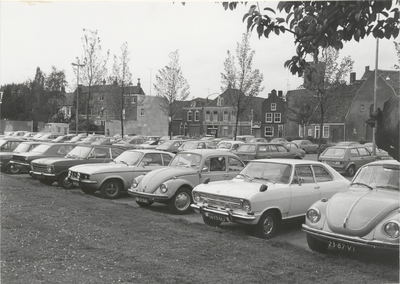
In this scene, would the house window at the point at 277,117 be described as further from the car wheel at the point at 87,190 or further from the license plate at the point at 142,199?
the license plate at the point at 142,199

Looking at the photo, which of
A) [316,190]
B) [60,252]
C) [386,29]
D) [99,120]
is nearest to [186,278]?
[60,252]

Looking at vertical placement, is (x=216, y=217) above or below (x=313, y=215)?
below

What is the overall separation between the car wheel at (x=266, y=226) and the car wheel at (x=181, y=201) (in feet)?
9.70

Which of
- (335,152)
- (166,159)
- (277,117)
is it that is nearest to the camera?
(166,159)

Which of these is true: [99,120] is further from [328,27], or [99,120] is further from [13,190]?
[328,27]

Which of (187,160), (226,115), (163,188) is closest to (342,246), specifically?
(163,188)

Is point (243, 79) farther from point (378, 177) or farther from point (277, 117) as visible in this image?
point (277, 117)

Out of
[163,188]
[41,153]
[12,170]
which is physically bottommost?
[12,170]

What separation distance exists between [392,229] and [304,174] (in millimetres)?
3136

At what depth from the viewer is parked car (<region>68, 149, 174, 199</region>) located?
11820mm

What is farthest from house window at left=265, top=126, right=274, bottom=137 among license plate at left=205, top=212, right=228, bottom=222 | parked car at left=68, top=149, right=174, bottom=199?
license plate at left=205, top=212, right=228, bottom=222

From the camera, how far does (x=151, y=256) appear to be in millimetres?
5641

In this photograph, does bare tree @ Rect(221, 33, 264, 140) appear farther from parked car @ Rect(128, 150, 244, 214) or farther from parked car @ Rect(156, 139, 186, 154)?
parked car @ Rect(128, 150, 244, 214)

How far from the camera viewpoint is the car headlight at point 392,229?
5.59 m
